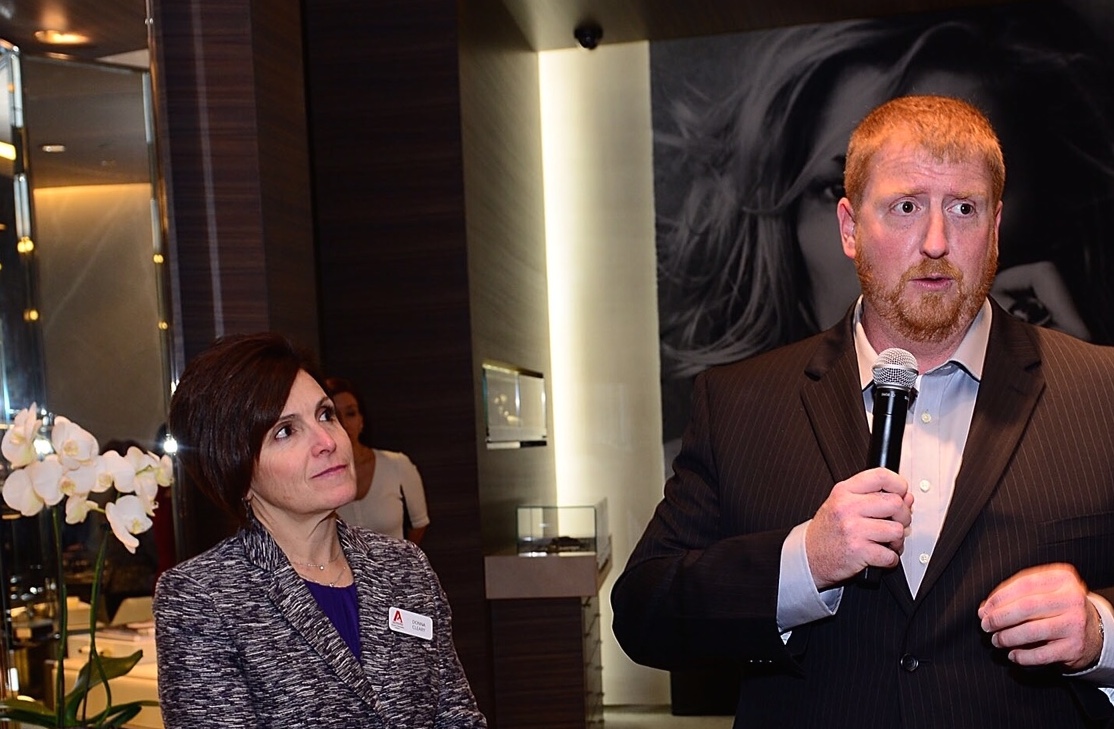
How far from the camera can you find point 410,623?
2.22 m

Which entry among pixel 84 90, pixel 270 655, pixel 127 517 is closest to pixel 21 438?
pixel 127 517

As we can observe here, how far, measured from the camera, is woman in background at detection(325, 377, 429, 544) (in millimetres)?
4656

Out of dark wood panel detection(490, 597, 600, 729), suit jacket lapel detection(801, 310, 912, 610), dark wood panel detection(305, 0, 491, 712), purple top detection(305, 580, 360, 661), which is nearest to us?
suit jacket lapel detection(801, 310, 912, 610)

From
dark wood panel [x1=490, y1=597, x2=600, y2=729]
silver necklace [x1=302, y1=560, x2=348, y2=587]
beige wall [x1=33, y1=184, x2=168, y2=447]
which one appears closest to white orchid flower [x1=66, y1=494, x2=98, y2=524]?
silver necklace [x1=302, y1=560, x2=348, y2=587]

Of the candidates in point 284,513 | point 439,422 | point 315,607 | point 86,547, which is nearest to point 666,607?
point 315,607

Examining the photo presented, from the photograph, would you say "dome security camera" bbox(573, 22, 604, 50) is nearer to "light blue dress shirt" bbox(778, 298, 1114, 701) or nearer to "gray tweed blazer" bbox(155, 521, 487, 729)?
"gray tweed blazer" bbox(155, 521, 487, 729)

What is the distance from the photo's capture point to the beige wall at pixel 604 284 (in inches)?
292

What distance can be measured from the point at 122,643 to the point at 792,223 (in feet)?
16.7

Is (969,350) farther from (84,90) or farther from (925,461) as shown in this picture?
(84,90)

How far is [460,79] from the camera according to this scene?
5355 mm

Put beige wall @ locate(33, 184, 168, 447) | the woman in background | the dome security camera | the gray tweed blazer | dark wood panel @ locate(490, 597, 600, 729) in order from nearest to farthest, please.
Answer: the gray tweed blazer < beige wall @ locate(33, 184, 168, 447) < the woman in background < dark wood panel @ locate(490, 597, 600, 729) < the dome security camera

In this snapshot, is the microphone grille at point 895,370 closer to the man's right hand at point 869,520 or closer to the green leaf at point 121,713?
the man's right hand at point 869,520

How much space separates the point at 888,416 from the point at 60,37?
7.60ft

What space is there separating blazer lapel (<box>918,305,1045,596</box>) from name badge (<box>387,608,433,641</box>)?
1004mm
